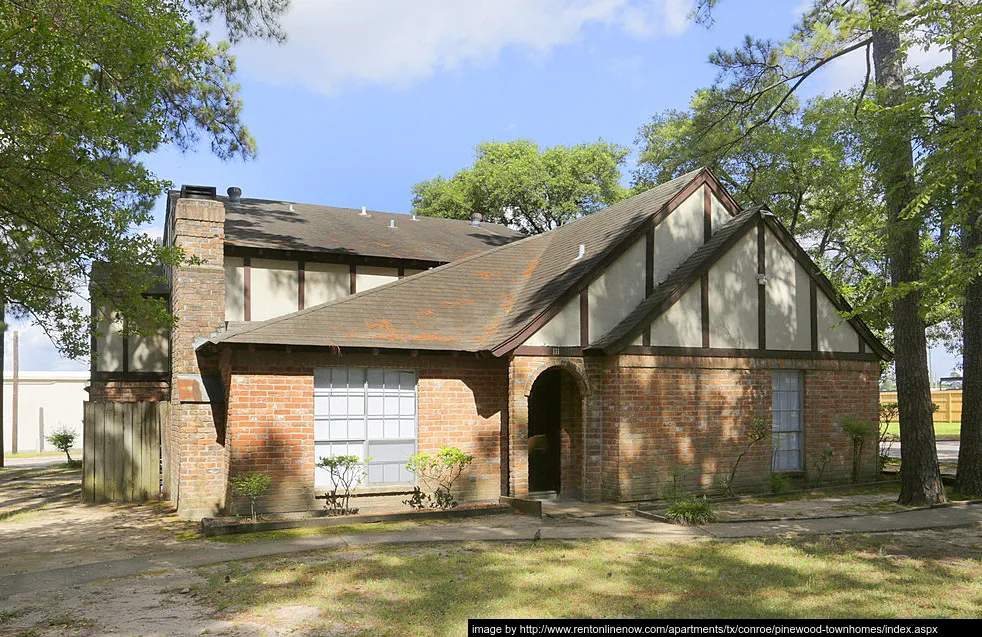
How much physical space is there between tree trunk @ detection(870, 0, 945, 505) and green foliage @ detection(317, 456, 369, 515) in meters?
9.94

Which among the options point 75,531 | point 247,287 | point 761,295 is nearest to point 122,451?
point 75,531

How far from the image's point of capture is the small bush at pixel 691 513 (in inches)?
468

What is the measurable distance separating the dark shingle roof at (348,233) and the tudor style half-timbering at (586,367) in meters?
1.59

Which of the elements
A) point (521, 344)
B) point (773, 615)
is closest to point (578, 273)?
point (521, 344)

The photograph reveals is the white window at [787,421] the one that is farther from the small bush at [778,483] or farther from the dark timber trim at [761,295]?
the dark timber trim at [761,295]

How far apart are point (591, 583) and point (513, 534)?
3.22m

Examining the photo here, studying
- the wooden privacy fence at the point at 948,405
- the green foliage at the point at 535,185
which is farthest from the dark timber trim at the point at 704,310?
the wooden privacy fence at the point at 948,405

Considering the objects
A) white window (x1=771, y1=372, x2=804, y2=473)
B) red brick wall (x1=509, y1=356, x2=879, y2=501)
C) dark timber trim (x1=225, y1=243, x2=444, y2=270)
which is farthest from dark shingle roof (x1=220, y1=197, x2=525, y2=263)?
white window (x1=771, y1=372, x2=804, y2=473)

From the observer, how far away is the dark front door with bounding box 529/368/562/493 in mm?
15984

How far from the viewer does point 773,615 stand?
6.82m

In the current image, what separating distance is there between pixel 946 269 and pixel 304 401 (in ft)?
36.1

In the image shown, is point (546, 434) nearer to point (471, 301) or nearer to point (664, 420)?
point (664, 420)

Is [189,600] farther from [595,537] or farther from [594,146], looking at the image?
[594,146]

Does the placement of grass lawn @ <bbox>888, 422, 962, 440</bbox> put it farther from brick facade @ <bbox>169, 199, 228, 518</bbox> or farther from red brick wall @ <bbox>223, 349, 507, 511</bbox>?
brick facade @ <bbox>169, 199, 228, 518</bbox>
